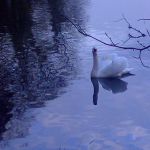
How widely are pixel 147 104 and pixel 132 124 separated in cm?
109

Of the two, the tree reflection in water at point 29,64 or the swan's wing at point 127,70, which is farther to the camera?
the swan's wing at point 127,70

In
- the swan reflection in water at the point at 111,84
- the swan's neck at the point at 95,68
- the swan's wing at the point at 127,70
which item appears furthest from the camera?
the swan's wing at the point at 127,70

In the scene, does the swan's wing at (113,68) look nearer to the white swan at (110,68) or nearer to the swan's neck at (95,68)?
the white swan at (110,68)

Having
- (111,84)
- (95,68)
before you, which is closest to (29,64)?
(95,68)

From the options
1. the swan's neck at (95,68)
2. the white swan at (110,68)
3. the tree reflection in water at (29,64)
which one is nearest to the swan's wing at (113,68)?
the white swan at (110,68)

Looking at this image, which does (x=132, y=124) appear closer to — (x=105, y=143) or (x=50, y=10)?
(x=105, y=143)

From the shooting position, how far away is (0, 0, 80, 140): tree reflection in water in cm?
952

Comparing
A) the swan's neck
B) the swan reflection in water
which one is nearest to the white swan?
the swan's neck

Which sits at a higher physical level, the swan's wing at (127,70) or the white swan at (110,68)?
the white swan at (110,68)

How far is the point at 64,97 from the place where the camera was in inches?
404

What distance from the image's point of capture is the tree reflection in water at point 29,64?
9.52 metres

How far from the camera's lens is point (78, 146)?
7.88 meters

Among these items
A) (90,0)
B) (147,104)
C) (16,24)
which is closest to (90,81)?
(147,104)

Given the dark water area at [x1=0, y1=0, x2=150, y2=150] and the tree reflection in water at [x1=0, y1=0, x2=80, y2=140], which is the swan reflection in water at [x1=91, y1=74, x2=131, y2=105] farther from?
the tree reflection in water at [x1=0, y1=0, x2=80, y2=140]
